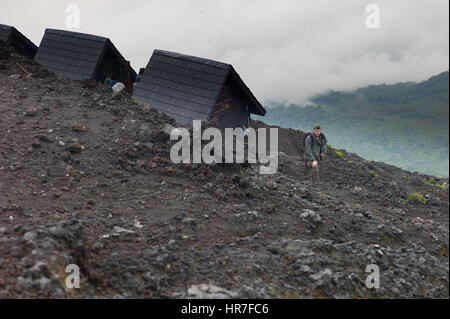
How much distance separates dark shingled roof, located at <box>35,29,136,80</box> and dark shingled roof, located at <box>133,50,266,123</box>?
8.93 feet

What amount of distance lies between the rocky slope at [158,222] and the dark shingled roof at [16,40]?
6546 millimetres

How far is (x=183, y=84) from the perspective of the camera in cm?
1794

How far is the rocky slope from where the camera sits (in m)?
8.43

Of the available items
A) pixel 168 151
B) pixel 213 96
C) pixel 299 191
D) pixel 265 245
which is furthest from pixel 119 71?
pixel 265 245

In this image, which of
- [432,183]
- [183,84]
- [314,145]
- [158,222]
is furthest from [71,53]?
[432,183]

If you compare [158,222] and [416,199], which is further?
[416,199]

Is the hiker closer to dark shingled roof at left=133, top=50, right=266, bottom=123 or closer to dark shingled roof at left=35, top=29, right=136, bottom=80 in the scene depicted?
dark shingled roof at left=133, top=50, right=266, bottom=123

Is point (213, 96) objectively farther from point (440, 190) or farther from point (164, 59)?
point (440, 190)

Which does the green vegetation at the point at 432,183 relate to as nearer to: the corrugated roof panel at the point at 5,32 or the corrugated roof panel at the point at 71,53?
the corrugated roof panel at the point at 71,53

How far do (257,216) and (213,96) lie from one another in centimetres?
642

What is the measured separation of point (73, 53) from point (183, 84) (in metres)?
6.24

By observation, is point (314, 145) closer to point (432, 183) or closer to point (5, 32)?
point (432, 183)

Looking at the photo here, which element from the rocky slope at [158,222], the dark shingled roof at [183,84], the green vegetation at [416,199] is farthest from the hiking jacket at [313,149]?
the green vegetation at [416,199]

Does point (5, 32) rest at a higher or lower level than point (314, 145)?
higher
